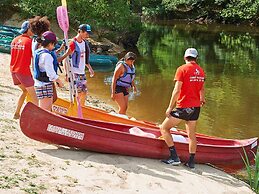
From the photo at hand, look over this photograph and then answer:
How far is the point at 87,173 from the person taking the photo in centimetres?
621

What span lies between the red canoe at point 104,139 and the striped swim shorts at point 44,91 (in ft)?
1.40

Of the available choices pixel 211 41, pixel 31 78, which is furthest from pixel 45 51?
pixel 211 41

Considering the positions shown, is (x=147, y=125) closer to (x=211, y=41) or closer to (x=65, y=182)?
(x=65, y=182)

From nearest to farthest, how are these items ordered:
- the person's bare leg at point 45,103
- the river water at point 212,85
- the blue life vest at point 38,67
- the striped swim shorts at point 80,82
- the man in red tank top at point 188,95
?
the man in red tank top at point 188,95
the blue life vest at point 38,67
the person's bare leg at point 45,103
the striped swim shorts at point 80,82
the river water at point 212,85

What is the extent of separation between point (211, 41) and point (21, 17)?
45.3ft

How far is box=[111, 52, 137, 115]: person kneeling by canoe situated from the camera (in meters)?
8.59

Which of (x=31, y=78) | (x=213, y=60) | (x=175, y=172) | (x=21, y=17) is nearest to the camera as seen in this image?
(x=175, y=172)

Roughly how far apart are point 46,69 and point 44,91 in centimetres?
45

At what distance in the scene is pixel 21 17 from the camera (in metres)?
24.6

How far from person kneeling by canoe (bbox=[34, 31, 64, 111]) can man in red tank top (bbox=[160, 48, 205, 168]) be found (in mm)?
1658

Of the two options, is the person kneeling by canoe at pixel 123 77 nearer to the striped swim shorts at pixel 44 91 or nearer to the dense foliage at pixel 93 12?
the striped swim shorts at pixel 44 91

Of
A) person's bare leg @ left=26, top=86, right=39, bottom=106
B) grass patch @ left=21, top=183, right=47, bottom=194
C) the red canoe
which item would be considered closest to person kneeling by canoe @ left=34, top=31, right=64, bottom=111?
the red canoe

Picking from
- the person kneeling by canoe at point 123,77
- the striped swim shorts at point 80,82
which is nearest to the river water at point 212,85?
the person kneeling by canoe at point 123,77

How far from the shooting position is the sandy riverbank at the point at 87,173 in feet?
18.5
